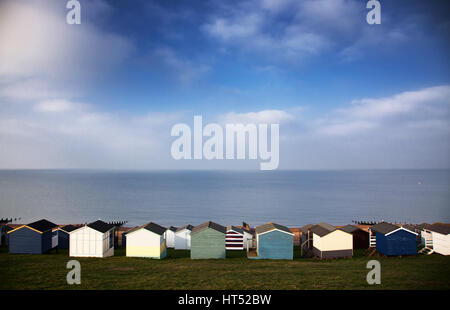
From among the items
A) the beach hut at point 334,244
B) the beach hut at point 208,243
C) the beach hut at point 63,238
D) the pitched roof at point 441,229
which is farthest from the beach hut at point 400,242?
the beach hut at point 63,238

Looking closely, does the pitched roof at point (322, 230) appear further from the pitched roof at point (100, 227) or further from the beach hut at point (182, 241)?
the pitched roof at point (100, 227)

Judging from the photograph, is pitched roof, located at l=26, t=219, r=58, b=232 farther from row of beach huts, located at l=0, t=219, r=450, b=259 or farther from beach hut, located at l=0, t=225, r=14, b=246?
beach hut, located at l=0, t=225, r=14, b=246

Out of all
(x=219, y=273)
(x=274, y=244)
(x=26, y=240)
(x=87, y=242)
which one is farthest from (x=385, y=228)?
(x=26, y=240)

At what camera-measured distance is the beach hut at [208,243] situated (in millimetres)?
28078

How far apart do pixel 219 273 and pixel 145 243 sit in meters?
10.3

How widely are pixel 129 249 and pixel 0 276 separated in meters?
10.7

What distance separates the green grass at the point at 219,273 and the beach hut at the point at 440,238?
6.38 ft

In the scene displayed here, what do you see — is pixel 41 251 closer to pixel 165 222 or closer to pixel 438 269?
pixel 438 269

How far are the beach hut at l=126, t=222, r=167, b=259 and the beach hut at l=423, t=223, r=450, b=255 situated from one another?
31226 mm

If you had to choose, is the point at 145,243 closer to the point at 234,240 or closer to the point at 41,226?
the point at 234,240

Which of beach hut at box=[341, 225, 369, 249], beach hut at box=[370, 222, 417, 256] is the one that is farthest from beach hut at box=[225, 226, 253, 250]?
beach hut at box=[370, 222, 417, 256]

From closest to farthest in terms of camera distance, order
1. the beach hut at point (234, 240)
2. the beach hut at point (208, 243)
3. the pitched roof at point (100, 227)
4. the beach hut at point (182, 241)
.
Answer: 1. the pitched roof at point (100, 227)
2. the beach hut at point (208, 243)
3. the beach hut at point (234, 240)
4. the beach hut at point (182, 241)
